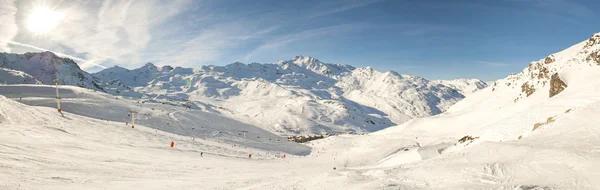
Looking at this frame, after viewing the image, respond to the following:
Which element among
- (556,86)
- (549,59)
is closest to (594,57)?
(556,86)

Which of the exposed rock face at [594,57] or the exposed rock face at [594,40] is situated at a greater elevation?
the exposed rock face at [594,40]

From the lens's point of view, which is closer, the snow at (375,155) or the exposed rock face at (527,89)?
the snow at (375,155)

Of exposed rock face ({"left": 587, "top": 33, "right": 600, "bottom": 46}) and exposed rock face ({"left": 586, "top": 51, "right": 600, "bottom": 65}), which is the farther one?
exposed rock face ({"left": 587, "top": 33, "right": 600, "bottom": 46})

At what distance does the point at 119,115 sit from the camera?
60750 millimetres

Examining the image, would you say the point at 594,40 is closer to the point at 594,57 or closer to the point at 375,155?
the point at 594,57

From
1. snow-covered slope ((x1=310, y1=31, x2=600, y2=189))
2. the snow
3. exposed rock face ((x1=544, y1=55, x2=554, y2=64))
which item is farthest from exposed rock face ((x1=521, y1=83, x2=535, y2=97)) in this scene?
snow-covered slope ((x1=310, y1=31, x2=600, y2=189))

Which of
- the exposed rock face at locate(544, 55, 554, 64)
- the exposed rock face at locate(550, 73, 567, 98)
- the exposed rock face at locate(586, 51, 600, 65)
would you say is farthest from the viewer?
the exposed rock face at locate(544, 55, 554, 64)

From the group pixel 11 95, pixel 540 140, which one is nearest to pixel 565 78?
pixel 540 140

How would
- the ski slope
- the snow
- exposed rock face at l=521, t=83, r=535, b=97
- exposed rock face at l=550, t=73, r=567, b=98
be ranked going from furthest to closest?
the ski slope < exposed rock face at l=521, t=83, r=535, b=97 < exposed rock face at l=550, t=73, r=567, b=98 < the snow

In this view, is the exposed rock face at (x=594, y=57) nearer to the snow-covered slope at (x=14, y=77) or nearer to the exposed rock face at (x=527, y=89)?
the exposed rock face at (x=527, y=89)

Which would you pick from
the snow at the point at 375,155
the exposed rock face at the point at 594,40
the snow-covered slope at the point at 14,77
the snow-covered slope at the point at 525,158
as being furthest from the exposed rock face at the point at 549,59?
the snow-covered slope at the point at 14,77

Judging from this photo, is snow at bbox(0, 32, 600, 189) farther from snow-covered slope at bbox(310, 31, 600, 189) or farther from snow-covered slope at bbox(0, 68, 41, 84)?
snow-covered slope at bbox(0, 68, 41, 84)

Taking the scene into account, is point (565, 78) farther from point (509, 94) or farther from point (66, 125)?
point (66, 125)

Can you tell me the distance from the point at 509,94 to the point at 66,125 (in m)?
72.1
